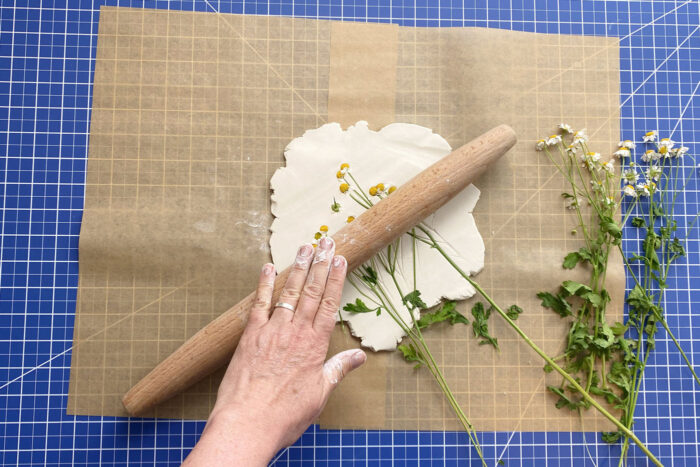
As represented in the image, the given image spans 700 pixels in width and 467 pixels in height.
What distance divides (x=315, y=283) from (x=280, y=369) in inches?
8.1

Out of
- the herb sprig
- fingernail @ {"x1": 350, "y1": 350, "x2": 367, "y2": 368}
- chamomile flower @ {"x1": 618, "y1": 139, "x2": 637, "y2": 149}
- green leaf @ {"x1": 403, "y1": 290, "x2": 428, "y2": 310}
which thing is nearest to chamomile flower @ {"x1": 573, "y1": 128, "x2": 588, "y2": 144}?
the herb sprig

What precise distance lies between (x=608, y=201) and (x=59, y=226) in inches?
59.7

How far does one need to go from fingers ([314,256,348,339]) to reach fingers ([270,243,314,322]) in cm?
6

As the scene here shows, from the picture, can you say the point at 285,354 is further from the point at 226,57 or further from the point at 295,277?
the point at 226,57

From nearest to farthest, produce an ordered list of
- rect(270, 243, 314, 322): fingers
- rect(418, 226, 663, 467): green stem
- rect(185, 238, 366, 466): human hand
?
rect(185, 238, 366, 466): human hand < rect(270, 243, 314, 322): fingers < rect(418, 226, 663, 467): green stem

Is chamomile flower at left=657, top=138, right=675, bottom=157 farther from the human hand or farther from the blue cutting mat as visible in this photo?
the human hand

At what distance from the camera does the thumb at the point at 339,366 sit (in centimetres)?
113

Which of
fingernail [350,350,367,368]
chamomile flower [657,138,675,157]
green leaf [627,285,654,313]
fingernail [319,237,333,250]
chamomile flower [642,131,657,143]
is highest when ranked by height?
chamomile flower [642,131,657,143]

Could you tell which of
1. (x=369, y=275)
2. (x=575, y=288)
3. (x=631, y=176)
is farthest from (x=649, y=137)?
(x=369, y=275)

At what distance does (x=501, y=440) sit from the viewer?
132 cm

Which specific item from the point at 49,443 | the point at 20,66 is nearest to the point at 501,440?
the point at 49,443

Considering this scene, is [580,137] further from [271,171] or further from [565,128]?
[271,171]

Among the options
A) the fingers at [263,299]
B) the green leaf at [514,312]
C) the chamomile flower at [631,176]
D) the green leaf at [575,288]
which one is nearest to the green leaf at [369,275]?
the fingers at [263,299]

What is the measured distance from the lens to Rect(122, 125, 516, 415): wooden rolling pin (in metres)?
1.19
